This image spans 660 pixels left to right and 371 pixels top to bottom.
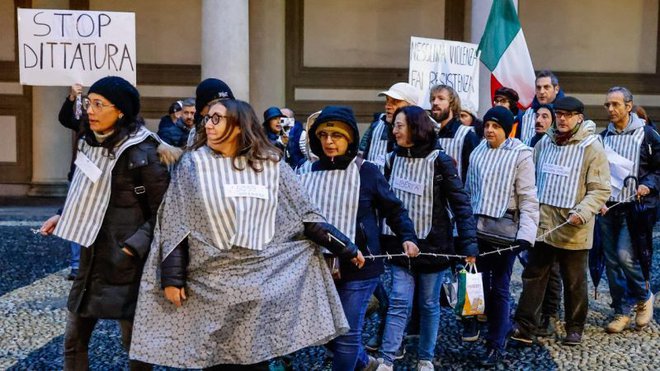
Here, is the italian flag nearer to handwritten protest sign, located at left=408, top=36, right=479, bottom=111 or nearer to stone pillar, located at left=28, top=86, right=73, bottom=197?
handwritten protest sign, located at left=408, top=36, right=479, bottom=111

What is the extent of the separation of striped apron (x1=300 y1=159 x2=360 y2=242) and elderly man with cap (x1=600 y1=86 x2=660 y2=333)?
8.30ft

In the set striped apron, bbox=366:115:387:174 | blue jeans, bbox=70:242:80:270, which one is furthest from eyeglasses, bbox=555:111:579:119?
blue jeans, bbox=70:242:80:270

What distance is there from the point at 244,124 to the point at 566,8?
10.9m

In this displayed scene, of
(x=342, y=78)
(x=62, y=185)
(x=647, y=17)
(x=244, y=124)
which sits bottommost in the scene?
(x=62, y=185)

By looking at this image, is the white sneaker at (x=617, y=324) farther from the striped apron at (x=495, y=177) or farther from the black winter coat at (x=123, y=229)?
the black winter coat at (x=123, y=229)

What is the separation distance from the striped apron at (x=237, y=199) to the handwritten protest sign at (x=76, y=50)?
9.90ft

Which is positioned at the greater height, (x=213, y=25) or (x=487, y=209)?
(x=213, y=25)

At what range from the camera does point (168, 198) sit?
145 inches

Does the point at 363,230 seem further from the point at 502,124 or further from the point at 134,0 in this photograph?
the point at 134,0

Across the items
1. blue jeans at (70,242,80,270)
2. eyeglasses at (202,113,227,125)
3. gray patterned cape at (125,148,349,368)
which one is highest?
eyeglasses at (202,113,227,125)

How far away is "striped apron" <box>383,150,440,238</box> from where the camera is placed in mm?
4887

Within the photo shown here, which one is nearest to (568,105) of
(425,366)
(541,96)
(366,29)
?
(541,96)

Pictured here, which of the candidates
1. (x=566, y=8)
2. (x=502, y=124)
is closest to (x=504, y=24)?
(x=502, y=124)

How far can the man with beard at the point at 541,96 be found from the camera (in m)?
6.53
